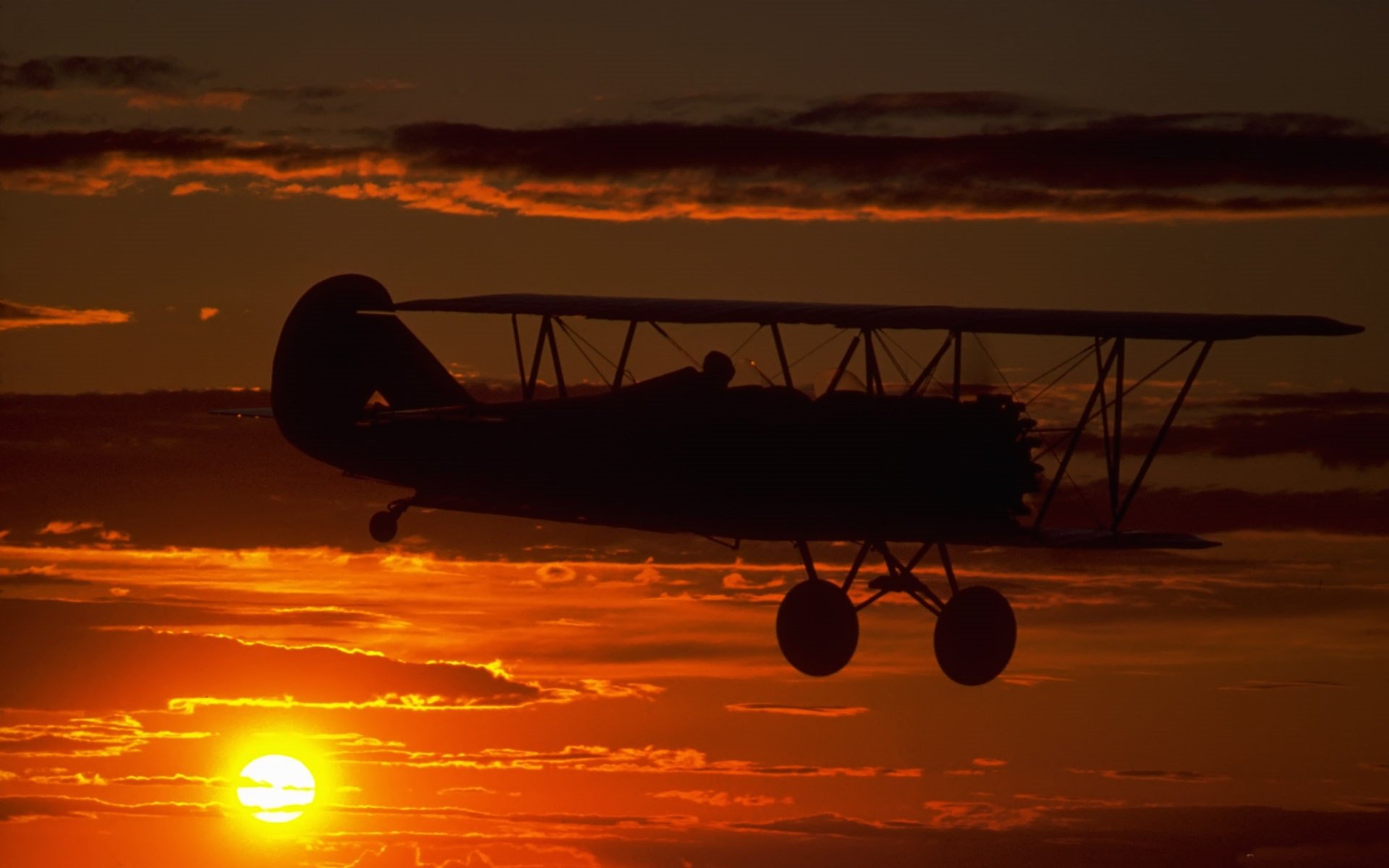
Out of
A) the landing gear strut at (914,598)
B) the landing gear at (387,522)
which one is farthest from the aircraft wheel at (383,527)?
the landing gear strut at (914,598)

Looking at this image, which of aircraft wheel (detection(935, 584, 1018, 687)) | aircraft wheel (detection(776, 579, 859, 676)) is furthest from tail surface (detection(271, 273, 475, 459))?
aircraft wheel (detection(935, 584, 1018, 687))

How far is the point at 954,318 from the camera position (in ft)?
91.7

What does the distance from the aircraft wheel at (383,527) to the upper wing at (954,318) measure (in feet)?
10.5

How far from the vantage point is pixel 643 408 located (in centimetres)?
2908

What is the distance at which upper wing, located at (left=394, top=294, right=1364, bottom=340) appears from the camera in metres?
27.9

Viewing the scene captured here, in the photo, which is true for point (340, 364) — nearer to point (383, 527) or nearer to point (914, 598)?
point (383, 527)

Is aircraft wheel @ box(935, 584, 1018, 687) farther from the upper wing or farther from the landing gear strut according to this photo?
the upper wing

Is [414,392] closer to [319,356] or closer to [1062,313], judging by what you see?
[319,356]

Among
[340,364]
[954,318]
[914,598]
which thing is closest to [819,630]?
[914,598]

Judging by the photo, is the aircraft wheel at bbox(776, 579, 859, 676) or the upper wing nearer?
the upper wing

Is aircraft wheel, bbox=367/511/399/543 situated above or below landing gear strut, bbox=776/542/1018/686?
above

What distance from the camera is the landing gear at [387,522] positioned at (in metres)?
31.0

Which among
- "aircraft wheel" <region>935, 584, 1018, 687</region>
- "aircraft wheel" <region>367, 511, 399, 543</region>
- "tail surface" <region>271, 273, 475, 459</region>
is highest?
"tail surface" <region>271, 273, 475, 459</region>

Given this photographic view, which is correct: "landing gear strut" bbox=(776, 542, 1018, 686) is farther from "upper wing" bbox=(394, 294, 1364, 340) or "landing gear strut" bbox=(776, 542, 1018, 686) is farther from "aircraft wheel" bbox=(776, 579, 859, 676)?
"upper wing" bbox=(394, 294, 1364, 340)
